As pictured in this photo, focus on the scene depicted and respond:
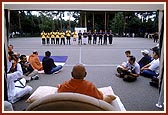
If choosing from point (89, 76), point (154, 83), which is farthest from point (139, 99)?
point (89, 76)

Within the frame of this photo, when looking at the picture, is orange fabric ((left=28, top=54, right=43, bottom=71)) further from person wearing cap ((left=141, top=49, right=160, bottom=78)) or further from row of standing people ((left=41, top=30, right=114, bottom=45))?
row of standing people ((left=41, top=30, right=114, bottom=45))

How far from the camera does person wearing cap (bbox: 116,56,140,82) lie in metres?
5.86

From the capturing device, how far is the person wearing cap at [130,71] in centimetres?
586

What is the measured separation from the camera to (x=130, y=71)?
609cm

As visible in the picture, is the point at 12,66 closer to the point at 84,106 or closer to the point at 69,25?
the point at 84,106

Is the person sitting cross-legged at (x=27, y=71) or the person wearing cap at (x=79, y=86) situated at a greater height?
the person wearing cap at (x=79, y=86)

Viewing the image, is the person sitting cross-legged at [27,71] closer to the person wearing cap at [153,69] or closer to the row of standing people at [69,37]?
the person wearing cap at [153,69]

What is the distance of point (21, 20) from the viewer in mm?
33188

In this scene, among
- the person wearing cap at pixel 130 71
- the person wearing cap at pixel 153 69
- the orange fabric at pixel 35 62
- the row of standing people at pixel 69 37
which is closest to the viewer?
the person wearing cap at pixel 130 71

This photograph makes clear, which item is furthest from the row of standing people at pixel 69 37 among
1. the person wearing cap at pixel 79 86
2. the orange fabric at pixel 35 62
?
the person wearing cap at pixel 79 86

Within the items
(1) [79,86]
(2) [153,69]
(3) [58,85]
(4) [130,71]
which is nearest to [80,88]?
(1) [79,86]

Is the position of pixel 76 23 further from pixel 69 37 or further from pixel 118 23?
pixel 69 37

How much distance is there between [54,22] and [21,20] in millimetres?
4791

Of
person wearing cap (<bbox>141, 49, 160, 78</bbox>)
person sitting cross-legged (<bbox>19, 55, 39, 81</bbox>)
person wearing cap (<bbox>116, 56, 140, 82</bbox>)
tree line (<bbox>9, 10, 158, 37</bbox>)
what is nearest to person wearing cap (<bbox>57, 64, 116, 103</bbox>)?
person wearing cap (<bbox>116, 56, 140, 82</bbox>)
